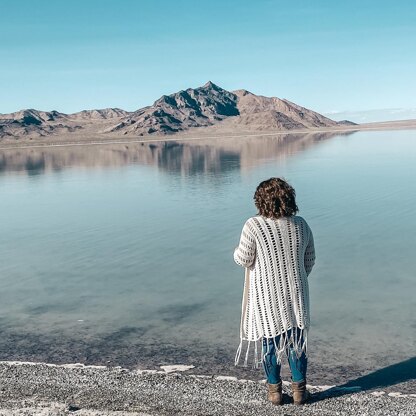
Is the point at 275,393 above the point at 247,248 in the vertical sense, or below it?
below

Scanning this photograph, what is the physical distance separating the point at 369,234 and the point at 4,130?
198 metres

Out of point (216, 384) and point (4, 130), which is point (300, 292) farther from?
point (4, 130)

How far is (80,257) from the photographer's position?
14805mm

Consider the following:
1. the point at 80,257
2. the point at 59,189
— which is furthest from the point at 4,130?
the point at 80,257

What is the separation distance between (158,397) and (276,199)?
2655 millimetres

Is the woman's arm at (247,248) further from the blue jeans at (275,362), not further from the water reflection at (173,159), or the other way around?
the water reflection at (173,159)

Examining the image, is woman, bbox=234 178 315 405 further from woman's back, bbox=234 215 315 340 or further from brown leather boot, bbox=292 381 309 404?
brown leather boot, bbox=292 381 309 404

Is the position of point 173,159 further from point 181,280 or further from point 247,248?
point 247,248

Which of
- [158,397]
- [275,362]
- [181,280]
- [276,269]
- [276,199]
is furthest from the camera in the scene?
[181,280]

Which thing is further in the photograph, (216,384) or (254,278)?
(216,384)

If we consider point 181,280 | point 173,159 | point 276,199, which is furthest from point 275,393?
point 173,159

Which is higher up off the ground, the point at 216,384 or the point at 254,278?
the point at 254,278

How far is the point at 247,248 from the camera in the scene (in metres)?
5.66

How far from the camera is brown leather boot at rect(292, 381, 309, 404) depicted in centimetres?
613
